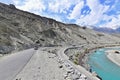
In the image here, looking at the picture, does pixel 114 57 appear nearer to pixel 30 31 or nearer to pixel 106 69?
pixel 106 69

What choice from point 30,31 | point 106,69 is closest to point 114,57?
point 106,69

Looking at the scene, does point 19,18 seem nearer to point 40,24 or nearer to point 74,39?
point 40,24

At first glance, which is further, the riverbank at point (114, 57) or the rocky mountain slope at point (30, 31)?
the rocky mountain slope at point (30, 31)

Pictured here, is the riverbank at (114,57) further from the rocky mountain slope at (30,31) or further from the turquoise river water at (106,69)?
the rocky mountain slope at (30,31)

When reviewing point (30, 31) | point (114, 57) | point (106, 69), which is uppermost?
point (30, 31)

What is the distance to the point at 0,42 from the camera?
3054 inches

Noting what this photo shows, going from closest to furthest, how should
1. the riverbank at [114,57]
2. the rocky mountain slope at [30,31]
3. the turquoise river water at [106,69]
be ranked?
the turquoise river water at [106,69], the riverbank at [114,57], the rocky mountain slope at [30,31]

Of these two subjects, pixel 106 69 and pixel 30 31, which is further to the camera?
pixel 30 31

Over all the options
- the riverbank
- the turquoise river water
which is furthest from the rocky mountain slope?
the riverbank

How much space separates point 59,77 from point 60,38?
366 feet

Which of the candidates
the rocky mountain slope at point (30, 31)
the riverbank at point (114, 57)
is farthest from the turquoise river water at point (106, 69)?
the rocky mountain slope at point (30, 31)

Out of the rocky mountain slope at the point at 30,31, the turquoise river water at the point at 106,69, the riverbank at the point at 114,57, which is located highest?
the rocky mountain slope at the point at 30,31

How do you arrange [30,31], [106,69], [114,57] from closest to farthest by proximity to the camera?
[106,69] < [114,57] < [30,31]

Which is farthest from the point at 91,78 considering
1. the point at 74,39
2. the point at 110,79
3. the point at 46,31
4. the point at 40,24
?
the point at 74,39
